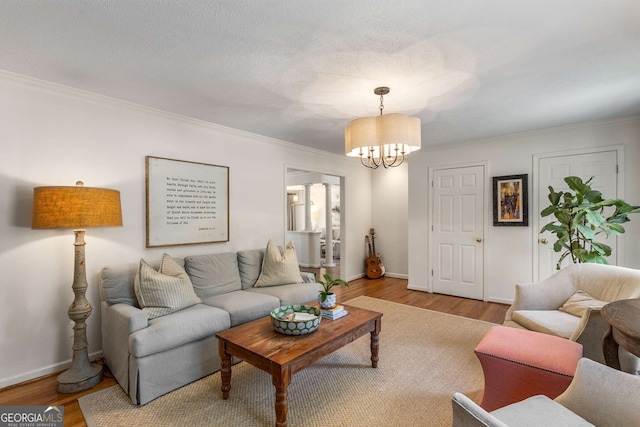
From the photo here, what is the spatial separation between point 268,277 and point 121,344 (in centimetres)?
149

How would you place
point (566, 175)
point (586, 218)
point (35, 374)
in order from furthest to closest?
point (566, 175)
point (586, 218)
point (35, 374)

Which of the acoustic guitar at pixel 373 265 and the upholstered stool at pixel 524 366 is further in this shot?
the acoustic guitar at pixel 373 265

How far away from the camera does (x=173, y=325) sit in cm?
222

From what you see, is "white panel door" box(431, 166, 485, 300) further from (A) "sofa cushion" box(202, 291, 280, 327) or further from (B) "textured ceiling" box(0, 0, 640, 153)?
(A) "sofa cushion" box(202, 291, 280, 327)

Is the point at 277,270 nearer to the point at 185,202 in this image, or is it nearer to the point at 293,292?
the point at 293,292

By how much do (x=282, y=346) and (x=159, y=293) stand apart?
1161 mm

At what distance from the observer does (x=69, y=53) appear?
199 centimetres

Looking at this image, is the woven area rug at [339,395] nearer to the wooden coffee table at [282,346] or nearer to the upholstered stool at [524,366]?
the wooden coffee table at [282,346]

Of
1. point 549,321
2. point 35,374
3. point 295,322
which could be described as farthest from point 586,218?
point 35,374

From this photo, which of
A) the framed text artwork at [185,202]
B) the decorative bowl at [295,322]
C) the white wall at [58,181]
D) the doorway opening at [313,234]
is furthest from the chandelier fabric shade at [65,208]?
the doorway opening at [313,234]

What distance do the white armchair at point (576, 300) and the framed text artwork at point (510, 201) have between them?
1562 mm

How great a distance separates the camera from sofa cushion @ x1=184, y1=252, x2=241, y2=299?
3008mm

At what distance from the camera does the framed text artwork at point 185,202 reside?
305 centimetres

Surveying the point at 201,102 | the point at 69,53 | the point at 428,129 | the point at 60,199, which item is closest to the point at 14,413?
the point at 60,199
